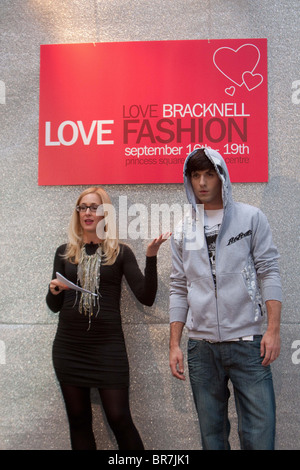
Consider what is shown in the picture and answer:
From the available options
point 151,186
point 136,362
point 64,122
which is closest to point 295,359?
point 136,362

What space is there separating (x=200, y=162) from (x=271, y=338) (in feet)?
3.04

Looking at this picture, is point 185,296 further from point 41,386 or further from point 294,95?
point 294,95

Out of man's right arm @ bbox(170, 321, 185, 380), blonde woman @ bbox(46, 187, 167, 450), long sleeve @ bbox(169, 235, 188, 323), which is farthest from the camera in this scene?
blonde woman @ bbox(46, 187, 167, 450)

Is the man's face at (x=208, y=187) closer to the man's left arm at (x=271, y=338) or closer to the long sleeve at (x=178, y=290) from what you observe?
the long sleeve at (x=178, y=290)

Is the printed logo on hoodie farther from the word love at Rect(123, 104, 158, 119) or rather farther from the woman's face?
the word love at Rect(123, 104, 158, 119)

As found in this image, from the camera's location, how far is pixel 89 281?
299 centimetres

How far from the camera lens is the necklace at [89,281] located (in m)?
2.95

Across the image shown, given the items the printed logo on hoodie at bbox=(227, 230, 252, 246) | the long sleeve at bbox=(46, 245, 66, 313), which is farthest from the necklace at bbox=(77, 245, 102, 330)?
the printed logo on hoodie at bbox=(227, 230, 252, 246)

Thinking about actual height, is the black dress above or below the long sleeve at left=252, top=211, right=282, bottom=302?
below

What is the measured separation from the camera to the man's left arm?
230 centimetres

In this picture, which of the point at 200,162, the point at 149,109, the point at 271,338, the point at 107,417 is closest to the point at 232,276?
the point at 271,338

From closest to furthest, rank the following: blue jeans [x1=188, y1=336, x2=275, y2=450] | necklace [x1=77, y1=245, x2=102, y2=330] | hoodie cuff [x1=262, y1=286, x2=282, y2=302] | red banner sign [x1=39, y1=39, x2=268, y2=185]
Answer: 1. blue jeans [x1=188, y1=336, x2=275, y2=450]
2. hoodie cuff [x1=262, y1=286, x2=282, y2=302]
3. necklace [x1=77, y1=245, x2=102, y2=330]
4. red banner sign [x1=39, y1=39, x2=268, y2=185]

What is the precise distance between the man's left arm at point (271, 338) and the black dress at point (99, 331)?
2.66 ft

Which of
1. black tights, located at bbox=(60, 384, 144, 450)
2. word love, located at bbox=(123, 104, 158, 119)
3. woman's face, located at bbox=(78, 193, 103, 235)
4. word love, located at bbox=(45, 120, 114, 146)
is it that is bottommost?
black tights, located at bbox=(60, 384, 144, 450)
